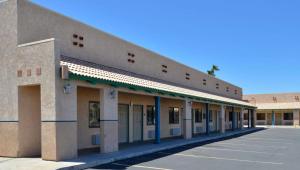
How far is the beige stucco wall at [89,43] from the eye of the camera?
13.7m

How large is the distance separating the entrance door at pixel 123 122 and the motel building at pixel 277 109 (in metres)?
41.2

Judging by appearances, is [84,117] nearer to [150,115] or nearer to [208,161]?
[208,161]

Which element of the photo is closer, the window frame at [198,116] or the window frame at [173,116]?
the window frame at [173,116]

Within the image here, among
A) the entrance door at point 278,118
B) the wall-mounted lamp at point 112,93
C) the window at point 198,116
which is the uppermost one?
the wall-mounted lamp at point 112,93

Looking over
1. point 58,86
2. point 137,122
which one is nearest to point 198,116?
point 137,122

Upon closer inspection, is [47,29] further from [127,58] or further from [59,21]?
[127,58]

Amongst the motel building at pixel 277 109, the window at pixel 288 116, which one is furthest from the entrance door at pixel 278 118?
the window at pixel 288 116

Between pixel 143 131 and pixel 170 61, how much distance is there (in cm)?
681

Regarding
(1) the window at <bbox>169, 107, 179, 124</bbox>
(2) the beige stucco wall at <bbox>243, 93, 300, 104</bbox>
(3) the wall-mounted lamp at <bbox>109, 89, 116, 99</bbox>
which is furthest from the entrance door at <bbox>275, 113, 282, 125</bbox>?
(3) the wall-mounted lamp at <bbox>109, 89, 116, 99</bbox>

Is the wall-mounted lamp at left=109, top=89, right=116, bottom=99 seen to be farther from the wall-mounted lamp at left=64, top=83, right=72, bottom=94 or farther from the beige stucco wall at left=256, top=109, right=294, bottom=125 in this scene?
the beige stucco wall at left=256, top=109, right=294, bottom=125

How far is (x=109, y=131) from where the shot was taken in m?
14.5

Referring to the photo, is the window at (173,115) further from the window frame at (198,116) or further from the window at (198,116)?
the window at (198,116)

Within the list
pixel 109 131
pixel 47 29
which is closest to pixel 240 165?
pixel 109 131

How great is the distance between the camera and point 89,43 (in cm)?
1672
